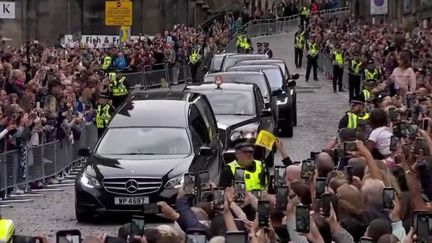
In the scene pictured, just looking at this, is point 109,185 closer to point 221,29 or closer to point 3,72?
point 3,72

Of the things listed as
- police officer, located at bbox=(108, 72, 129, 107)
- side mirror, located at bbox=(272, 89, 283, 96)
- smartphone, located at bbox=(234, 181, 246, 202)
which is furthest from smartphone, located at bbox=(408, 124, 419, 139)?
police officer, located at bbox=(108, 72, 129, 107)

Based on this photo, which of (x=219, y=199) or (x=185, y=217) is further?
(x=185, y=217)

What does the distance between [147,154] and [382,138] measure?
13.3 ft

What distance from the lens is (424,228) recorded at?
7.95 meters

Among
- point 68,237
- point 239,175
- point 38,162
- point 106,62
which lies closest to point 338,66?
point 106,62

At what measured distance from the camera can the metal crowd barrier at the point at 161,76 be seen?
44806mm

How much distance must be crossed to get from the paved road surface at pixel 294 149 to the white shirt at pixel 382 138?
144 inches

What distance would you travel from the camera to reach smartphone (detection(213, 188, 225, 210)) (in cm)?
988

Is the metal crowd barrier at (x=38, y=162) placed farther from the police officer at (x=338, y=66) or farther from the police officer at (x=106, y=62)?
the police officer at (x=338, y=66)

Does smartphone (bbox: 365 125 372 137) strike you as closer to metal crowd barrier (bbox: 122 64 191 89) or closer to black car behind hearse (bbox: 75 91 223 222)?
black car behind hearse (bbox: 75 91 223 222)

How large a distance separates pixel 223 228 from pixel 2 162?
1056 centimetres

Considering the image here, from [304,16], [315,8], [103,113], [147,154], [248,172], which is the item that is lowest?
[147,154]

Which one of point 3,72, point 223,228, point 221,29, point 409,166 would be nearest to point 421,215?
point 223,228

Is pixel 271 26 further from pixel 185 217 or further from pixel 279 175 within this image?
pixel 185 217
